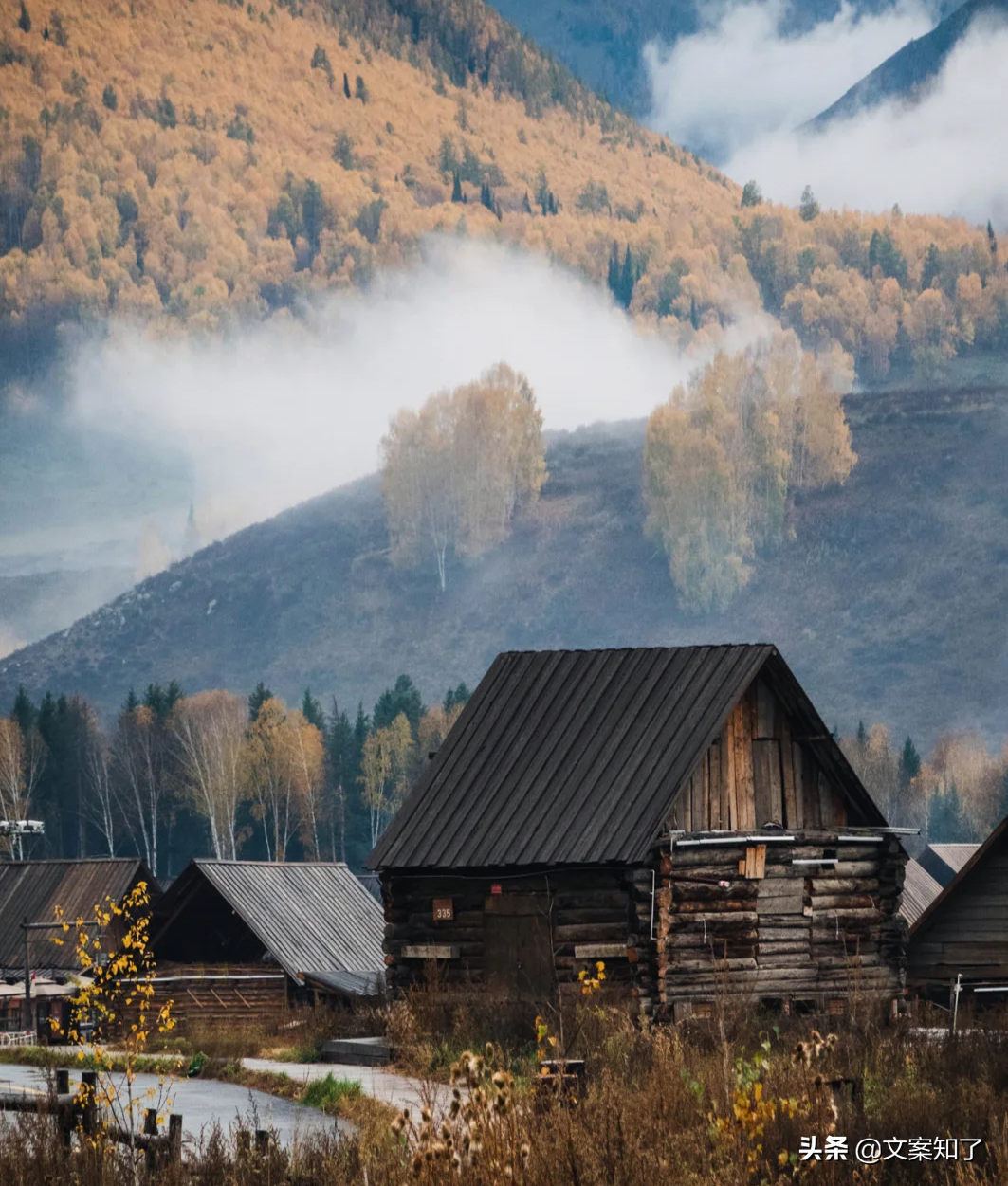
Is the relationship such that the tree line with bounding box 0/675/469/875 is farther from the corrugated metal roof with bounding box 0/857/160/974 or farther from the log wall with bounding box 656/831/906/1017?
the log wall with bounding box 656/831/906/1017

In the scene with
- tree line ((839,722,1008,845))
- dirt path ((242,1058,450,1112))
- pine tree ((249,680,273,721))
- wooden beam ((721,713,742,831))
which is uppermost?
pine tree ((249,680,273,721))

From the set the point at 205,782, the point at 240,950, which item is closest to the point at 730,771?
the point at 240,950

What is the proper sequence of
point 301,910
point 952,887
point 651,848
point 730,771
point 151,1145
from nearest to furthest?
1. point 151,1145
2. point 651,848
3. point 730,771
4. point 952,887
5. point 301,910

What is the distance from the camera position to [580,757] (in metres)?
33.2

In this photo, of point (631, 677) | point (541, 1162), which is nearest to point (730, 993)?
point (631, 677)

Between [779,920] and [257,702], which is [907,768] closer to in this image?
[257,702]

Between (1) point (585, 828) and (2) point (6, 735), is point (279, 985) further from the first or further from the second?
(2) point (6, 735)

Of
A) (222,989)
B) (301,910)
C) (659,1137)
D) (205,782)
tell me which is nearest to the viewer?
(659,1137)

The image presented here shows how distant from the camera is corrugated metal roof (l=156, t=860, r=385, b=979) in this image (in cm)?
4822

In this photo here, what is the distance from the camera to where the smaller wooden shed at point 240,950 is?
1885 inches

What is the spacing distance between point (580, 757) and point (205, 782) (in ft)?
389

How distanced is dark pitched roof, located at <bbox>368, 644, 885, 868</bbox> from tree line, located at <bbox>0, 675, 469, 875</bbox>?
111 metres

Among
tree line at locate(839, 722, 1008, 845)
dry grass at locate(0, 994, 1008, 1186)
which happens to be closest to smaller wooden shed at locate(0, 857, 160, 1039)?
dry grass at locate(0, 994, 1008, 1186)

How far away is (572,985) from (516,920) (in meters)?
1.50
